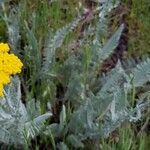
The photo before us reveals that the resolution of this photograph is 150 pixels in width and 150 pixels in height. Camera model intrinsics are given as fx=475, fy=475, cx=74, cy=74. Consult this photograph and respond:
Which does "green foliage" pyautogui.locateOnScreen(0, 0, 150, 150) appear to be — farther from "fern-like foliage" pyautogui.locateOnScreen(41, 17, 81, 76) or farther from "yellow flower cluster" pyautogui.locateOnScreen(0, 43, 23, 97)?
"yellow flower cluster" pyautogui.locateOnScreen(0, 43, 23, 97)

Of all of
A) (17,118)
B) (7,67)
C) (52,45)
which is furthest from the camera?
(52,45)

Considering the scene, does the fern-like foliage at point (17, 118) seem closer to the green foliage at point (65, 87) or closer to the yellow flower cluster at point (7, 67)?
the green foliage at point (65, 87)

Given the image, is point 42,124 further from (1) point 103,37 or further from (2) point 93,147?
(1) point 103,37

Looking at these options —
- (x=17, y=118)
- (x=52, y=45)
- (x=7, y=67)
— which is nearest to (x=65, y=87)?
(x=52, y=45)

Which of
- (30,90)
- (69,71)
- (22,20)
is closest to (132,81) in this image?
(69,71)

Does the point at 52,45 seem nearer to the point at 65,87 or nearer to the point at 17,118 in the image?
the point at 65,87

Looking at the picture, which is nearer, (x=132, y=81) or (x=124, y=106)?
(x=124, y=106)

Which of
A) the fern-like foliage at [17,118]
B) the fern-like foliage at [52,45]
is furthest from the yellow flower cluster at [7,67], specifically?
the fern-like foliage at [52,45]

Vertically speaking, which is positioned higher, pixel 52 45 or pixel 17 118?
pixel 52 45

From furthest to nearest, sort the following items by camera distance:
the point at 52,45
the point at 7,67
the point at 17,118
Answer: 1. the point at 52,45
2. the point at 17,118
3. the point at 7,67
